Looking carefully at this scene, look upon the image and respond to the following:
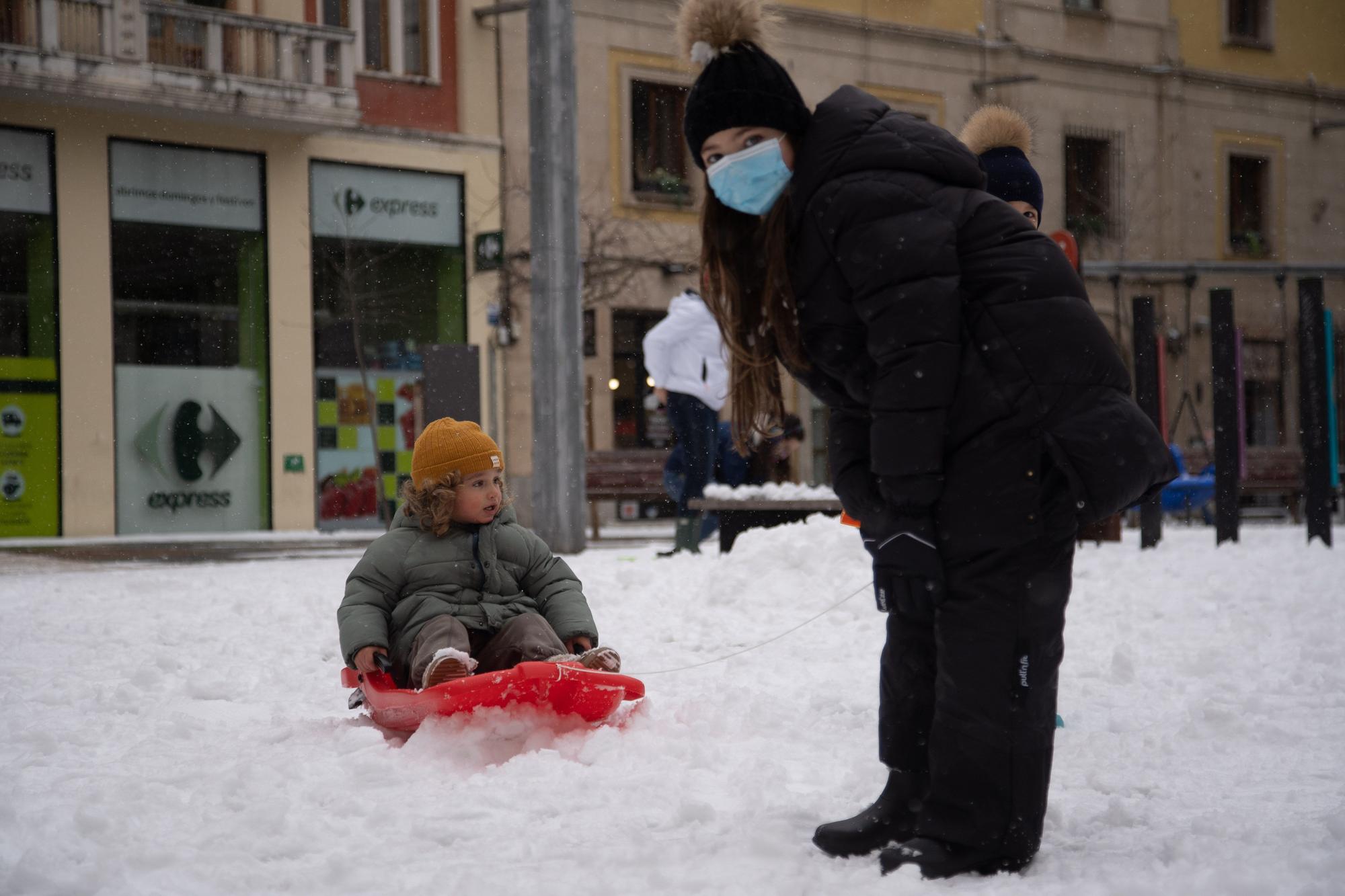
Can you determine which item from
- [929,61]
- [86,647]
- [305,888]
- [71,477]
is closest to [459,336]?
[71,477]

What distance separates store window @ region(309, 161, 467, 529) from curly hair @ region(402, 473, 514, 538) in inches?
512

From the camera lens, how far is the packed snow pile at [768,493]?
905 cm

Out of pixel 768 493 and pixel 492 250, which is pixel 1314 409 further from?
pixel 492 250

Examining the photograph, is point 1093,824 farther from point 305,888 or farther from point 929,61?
point 929,61

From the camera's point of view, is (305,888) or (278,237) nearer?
(305,888)

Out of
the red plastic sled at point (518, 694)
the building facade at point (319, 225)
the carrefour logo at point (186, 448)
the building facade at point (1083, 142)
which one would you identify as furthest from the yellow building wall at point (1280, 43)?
the red plastic sled at point (518, 694)

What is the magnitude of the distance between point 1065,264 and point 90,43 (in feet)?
50.0

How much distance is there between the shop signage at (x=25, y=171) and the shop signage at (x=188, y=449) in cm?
202

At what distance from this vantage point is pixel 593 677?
13.4 feet

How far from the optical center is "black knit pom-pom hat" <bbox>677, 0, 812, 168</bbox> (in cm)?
308

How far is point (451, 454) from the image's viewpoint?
4602 millimetres

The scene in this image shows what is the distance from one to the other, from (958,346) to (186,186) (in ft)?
51.4

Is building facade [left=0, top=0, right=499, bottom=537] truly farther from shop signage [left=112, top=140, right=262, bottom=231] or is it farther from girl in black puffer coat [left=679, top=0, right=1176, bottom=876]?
girl in black puffer coat [left=679, top=0, right=1176, bottom=876]

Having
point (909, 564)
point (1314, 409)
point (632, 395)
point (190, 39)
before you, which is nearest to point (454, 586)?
point (909, 564)
